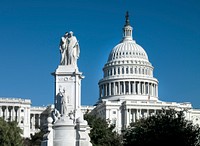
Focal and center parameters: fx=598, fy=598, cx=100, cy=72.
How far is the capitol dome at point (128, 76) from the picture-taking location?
609ft

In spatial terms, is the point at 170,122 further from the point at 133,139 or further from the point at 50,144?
the point at 50,144

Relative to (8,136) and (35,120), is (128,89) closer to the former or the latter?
(35,120)

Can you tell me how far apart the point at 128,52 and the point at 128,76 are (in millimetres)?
10115

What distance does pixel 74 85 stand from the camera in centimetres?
4078

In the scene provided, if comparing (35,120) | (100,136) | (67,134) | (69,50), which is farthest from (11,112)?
(67,134)

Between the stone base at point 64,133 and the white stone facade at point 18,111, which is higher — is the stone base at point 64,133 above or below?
below

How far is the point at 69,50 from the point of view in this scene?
41.9 metres

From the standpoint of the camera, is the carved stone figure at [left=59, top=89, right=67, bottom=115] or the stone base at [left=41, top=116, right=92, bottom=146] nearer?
the stone base at [left=41, top=116, right=92, bottom=146]

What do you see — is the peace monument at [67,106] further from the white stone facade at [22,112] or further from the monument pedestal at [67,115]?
the white stone facade at [22,112]

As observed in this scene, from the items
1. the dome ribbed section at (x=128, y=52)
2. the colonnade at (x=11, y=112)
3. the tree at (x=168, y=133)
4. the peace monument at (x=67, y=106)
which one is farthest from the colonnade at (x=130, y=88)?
the peace monument at (x=67, y=106)

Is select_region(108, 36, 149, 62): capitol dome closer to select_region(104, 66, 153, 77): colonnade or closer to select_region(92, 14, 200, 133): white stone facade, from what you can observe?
select_region(92, 14, 200, 133): white stone facade

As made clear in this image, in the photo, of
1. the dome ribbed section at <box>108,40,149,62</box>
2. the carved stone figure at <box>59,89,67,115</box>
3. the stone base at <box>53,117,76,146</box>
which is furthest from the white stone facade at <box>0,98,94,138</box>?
A: the stone base at <box>53,117,76,146</box>

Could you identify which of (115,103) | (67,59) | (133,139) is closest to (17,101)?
(115,103)

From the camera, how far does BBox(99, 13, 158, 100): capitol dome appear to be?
185625mm
